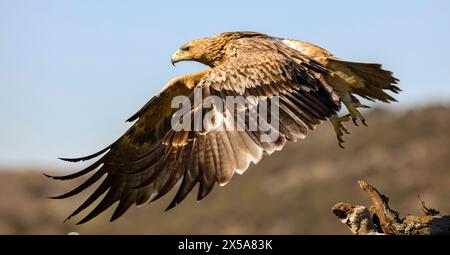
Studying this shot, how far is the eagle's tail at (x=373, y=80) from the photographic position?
10915 millimetres

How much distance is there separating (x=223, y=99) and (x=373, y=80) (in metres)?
2.57

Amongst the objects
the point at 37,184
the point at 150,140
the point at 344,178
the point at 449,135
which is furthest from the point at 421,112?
the point at 150,140

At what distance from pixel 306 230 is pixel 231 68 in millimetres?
29316

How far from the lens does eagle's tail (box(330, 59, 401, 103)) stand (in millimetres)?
10915

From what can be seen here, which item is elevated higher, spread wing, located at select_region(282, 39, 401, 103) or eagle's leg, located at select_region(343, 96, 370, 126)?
spread wing, located at select_region(282, 39, 401, 103)

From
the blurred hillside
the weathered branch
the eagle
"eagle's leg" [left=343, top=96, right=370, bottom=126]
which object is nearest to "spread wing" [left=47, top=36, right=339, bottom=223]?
the eagle

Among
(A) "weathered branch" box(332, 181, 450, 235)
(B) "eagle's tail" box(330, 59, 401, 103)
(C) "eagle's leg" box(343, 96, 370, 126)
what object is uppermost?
(B) "eagle's tail" box(330, 59, 401, 103)

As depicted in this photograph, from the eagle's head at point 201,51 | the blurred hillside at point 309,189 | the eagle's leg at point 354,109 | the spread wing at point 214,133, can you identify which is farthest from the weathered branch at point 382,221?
the blurred hillside at point 309,189

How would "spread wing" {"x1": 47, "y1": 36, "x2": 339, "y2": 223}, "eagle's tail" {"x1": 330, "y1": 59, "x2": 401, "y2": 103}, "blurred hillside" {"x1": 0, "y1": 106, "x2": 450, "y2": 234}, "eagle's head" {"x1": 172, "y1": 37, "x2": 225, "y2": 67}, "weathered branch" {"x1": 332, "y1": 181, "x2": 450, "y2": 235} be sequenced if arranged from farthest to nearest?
"blurred hillside" {"x1": 0, "y1": 106, "x2": 450, "y2": 234}
"eagle's head" {"x1": 172, "y1": 37, "x2": 225, "y2": 67}
"eagle's tail" {"x1": 330, "y1": 59, "x2": 401, "y2": 103}
"spread wing" {"x1": 47, "y1": 36, "x2": 339, "y2": 223}
"weathered branch" {"x1": 332, "y1": 181, "x2": 450, "y2": 235}

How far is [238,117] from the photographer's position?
9.12 metres

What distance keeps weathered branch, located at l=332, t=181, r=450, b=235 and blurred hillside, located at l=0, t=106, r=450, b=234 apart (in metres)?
29.3

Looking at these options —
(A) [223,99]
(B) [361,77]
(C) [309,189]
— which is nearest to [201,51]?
(B) [361,77]

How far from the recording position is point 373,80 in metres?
11.1

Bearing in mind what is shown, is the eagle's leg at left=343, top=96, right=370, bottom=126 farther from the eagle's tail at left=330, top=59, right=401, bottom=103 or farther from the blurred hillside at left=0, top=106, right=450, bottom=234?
the blurred hillside at left=0, top=106, right=450, bottom=234
